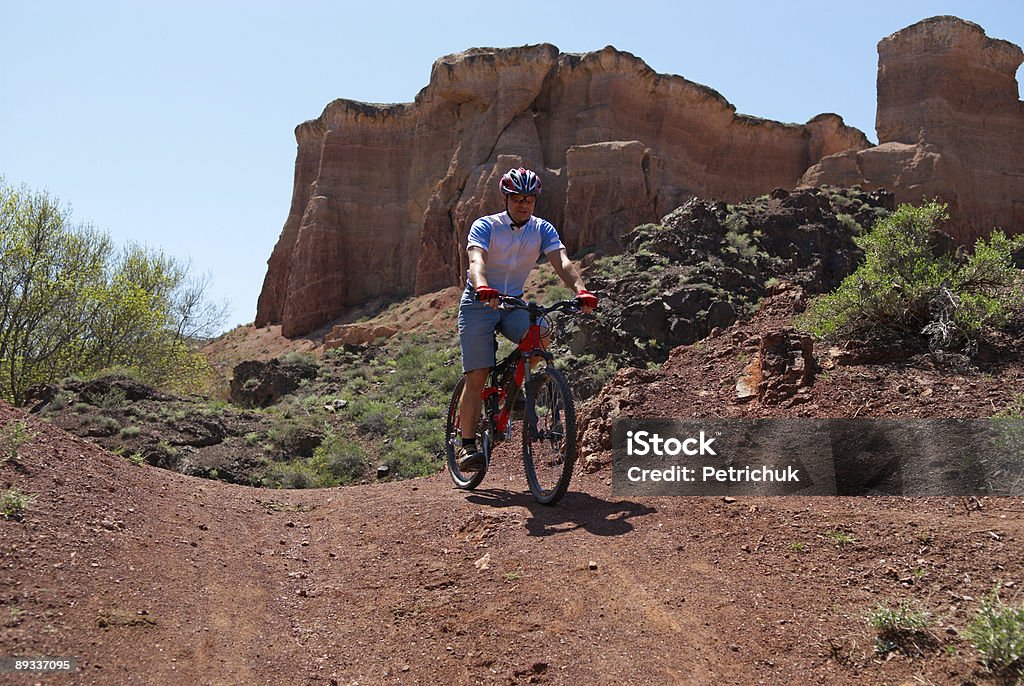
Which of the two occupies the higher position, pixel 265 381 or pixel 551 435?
pixel 265 381

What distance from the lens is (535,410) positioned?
5.78m

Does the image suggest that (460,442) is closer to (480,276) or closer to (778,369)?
(480,276)

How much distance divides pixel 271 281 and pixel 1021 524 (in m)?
41.0

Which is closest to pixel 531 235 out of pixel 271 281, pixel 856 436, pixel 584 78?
pixel 856 436

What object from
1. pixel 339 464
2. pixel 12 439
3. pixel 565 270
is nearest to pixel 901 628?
pixel 565 270

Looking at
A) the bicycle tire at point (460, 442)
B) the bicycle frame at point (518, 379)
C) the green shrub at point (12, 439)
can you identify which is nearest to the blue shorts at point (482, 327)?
the bicycle frame at point (518, 379)

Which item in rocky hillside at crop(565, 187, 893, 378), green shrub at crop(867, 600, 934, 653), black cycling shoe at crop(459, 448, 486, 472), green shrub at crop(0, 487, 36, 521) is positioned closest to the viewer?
green shrub at crop(867, 600, 934, 653)

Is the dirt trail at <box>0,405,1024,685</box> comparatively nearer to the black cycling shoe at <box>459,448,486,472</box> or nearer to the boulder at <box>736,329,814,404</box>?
the black cycling shoe at <box>459,448,486,472</box>

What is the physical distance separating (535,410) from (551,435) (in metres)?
0.29

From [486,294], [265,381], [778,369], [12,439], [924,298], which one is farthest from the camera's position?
[265,381]

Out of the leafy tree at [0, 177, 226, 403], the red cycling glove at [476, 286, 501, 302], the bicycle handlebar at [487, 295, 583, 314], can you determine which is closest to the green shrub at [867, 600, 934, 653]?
the bicycle handlebar at [487, 295, 583, 314]

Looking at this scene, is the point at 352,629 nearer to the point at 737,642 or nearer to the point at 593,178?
the point at 737,642

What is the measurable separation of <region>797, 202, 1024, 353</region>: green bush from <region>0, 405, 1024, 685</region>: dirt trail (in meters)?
2.60

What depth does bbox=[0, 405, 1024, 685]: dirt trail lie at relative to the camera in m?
3.32
